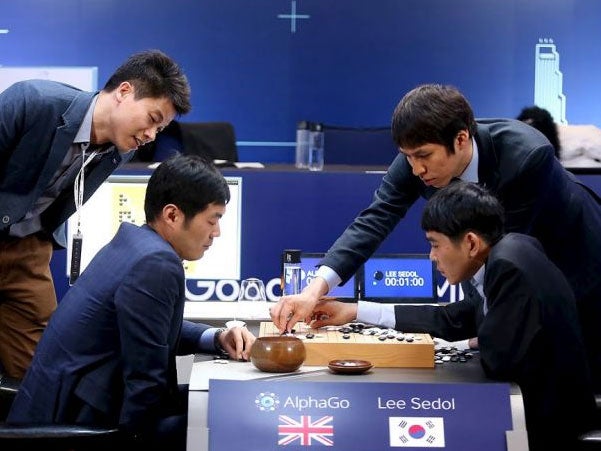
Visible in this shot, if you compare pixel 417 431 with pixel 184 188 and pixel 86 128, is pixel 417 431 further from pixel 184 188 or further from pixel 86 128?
pixel 86 128

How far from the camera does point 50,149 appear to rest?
252cm

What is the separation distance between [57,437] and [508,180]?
46.0 inches

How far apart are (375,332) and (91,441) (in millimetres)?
724

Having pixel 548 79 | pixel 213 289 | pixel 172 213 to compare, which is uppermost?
pixel 548 79

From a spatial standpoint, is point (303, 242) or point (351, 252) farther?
point (303, 242)

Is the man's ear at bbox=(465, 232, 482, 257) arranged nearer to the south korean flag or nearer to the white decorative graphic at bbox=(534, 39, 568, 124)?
the south korean flag

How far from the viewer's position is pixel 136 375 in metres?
1.97

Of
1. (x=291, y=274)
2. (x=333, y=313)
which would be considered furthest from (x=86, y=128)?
(x=333, y=313)

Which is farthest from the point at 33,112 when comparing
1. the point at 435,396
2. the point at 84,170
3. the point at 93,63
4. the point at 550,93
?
the point at 550,93

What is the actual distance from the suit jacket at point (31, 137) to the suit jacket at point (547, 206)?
0.73m

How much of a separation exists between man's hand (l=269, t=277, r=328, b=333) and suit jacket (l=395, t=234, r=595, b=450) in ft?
1.58

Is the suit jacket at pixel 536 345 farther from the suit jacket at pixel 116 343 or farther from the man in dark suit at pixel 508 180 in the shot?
the suit jacket at pixel 116 343

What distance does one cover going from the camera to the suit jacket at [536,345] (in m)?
1.91

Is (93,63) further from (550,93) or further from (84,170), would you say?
(84,170)
